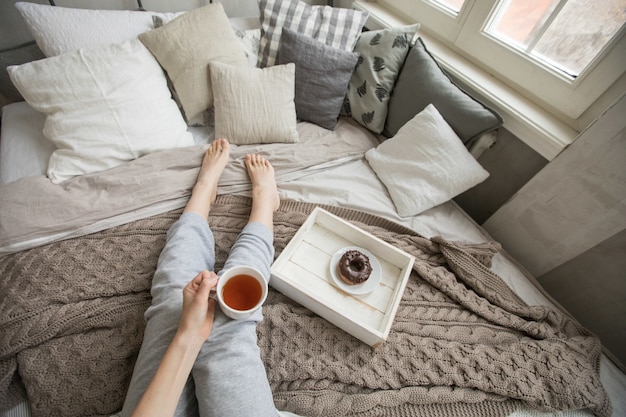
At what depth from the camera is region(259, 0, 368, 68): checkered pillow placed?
50.2 inches

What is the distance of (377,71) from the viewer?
4.14 feet

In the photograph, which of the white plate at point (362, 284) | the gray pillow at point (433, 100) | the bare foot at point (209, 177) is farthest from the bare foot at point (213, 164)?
the gray pillow at point (433, 100)

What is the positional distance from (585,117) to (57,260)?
1.84 metres

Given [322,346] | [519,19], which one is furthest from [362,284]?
[519,19]

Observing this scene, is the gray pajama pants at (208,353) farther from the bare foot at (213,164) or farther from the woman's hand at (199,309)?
the bare foot at (213,164)

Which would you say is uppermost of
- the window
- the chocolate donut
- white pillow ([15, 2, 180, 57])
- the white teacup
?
the window

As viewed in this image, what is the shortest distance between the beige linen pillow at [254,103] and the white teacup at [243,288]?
69 centimetres

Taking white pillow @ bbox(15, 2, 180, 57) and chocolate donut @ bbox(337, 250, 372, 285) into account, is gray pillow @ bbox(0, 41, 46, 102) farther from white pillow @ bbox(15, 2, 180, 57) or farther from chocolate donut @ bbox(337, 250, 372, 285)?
chocolate donut @ bbox(337, 250, 372, 285)

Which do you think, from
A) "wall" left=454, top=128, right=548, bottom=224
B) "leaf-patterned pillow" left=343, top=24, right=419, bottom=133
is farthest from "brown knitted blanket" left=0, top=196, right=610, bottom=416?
"leaf-patterned pillow" left=343, top=24, right=419, bottom=133

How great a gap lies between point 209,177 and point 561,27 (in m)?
1.41

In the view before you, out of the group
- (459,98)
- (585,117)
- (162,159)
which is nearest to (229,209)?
(162,159)

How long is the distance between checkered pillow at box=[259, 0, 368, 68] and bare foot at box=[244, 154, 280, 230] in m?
0.65

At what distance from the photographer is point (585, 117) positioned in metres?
1.02

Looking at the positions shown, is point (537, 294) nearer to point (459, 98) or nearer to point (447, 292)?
point (447, 292)
